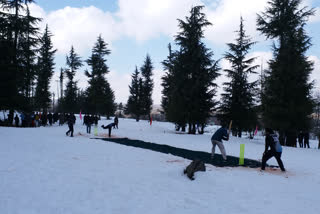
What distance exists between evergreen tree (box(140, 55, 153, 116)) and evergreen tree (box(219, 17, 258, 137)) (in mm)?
28566

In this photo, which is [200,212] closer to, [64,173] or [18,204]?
[18,204]

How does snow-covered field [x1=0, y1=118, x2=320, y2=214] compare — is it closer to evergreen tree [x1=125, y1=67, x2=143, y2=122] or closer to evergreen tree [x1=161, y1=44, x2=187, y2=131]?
evergreen tree [x1=161, y1=44, x2=187, y2=131]

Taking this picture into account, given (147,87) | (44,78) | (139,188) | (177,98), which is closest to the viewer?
(139,188)

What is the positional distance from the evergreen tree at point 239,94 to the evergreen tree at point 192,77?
1782 millimetres

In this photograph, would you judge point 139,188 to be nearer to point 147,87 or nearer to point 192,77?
point 192,77

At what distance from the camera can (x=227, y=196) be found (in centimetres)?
696

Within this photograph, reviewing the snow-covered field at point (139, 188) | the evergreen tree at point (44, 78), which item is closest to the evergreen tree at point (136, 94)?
the evergreen tree at point (44, 78)

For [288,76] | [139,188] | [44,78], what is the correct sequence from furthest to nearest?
[44,78], [288,76], [139,188]

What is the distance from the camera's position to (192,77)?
1127 inches

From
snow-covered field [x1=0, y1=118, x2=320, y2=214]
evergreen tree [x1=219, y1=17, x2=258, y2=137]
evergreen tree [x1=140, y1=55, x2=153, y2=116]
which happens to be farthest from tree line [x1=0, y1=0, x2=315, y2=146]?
evergreen tree [x1=140, y1=55, x2=153, y2=116]

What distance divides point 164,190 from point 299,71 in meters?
20.3

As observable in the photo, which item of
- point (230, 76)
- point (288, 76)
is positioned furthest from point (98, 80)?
point (288, 76)

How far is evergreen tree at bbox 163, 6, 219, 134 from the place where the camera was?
1090 inches

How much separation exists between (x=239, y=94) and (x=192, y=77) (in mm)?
5776
